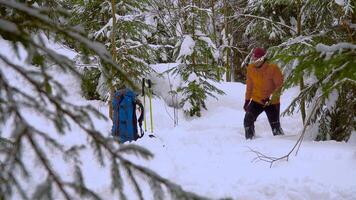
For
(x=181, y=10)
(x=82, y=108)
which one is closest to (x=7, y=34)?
(x=82, y=108)

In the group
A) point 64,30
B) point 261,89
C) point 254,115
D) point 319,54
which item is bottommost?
point 254,115

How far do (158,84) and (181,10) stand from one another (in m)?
3.18

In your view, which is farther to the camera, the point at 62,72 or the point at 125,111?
the point at 125,111

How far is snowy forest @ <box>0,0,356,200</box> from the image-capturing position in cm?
223

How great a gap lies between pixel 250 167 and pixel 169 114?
7998mm

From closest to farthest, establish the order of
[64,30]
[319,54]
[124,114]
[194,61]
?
[64,30] → [319,54] → [124,114] → [194,61]

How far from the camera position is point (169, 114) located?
565 inches

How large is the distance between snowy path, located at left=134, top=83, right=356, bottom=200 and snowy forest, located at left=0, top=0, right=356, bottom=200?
17 millimetres

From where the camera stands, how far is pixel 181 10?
1406cm

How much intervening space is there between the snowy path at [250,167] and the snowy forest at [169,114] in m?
0.02

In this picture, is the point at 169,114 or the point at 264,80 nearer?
the point at 264,80

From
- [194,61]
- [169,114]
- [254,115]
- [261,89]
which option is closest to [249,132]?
[254,115]

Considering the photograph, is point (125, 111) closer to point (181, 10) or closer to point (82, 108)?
point (181, 10)

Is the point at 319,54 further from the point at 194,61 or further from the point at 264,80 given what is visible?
the point at 194,61
